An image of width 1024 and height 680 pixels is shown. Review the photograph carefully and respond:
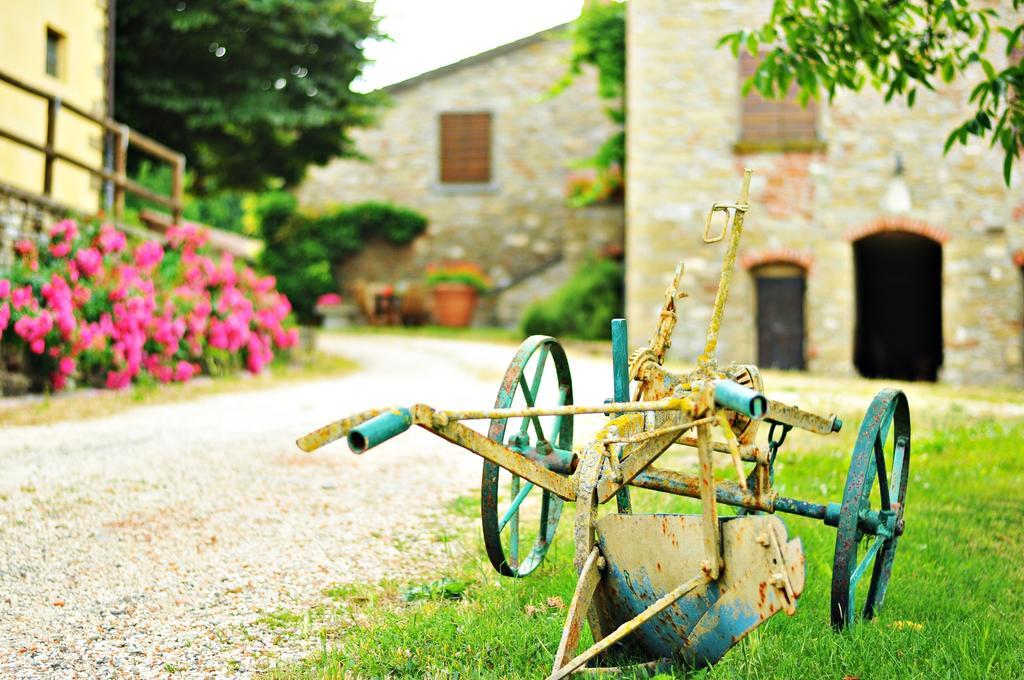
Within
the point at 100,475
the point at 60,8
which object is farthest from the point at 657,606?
the point at 60,8

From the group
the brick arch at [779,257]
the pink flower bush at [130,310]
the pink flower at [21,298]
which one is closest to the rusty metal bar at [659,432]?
the pink flower bush at [130,310]

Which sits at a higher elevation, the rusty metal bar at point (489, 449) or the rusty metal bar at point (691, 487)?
the rusty metal bar at point (489, 449)

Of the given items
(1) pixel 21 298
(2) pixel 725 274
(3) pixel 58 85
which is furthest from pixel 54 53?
(2) pixel 725 274

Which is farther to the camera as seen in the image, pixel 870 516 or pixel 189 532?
pixel 189 532

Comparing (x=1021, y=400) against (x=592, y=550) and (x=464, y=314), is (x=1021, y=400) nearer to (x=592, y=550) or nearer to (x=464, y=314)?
(x=592, y=550)

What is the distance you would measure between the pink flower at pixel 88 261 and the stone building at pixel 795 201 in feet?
23.6

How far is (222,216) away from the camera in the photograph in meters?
37.3

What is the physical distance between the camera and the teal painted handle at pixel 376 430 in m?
2.03

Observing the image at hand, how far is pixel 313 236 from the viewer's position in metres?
20.2

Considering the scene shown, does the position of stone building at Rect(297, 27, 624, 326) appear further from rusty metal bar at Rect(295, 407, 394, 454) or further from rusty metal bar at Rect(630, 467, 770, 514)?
rusty metal bar at Rect(295, 407, 394, 454)

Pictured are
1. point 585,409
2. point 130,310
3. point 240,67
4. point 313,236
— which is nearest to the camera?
point 585,409

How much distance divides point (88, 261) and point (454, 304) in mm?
10960

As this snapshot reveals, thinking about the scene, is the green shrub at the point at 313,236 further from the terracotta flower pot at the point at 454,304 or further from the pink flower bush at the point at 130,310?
the pink flower bush at the point at 130,310

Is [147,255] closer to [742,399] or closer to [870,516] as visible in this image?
[870,516]
